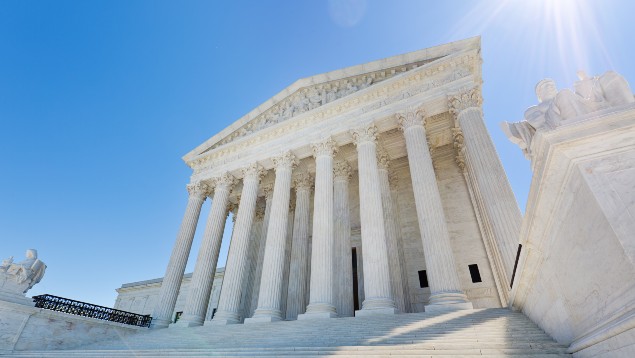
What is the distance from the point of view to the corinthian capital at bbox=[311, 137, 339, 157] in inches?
701

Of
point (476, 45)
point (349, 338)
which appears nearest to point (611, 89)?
point (349, 338)

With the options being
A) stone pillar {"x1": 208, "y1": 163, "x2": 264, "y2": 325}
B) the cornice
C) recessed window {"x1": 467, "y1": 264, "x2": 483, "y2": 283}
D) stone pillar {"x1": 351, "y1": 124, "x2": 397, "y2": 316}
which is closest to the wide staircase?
stone pillar {"x1": 351, "y1": 124, "x2": 397, "y2": 316}

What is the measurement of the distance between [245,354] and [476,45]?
55.7ft

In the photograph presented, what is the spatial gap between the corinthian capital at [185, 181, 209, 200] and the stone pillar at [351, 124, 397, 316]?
11.9 m

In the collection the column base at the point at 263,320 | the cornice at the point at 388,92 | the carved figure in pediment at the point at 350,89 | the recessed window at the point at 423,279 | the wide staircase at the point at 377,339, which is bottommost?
the wide staircase at the point at 377,339

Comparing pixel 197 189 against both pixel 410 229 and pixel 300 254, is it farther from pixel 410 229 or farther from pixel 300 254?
pixel 410 229

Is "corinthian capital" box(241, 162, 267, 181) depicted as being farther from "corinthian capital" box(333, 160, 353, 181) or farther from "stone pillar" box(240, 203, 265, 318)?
"corinthian capital" box(333, 160, 353, 181)

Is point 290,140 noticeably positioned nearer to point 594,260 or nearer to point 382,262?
point 382,262

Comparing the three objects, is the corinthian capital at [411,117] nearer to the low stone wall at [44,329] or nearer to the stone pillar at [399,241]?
the stone pillar at [399,241]

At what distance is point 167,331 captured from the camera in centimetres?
1529

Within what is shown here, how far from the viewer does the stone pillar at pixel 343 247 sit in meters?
15.0

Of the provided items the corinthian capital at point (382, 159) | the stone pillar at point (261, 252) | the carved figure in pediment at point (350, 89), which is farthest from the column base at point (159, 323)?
the carved figure in pediment at point (350, 89)

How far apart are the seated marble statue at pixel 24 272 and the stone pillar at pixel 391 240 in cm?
1669

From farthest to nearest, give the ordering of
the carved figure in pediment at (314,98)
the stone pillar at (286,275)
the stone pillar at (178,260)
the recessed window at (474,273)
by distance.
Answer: the carved figure in pediment at (314,98) → the stone pillar at (286,275) → the stone pillar at (178,260) → the recessed window at (474,273)
